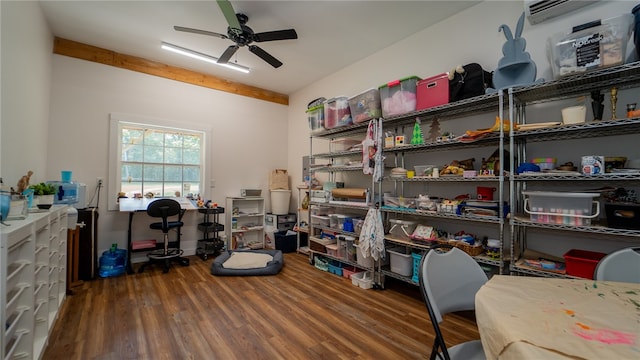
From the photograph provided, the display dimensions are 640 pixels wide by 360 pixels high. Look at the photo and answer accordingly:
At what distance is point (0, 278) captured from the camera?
1.14 meters

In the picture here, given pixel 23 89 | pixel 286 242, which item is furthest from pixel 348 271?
pixel 23 89

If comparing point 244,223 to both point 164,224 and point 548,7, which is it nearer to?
point 164,224

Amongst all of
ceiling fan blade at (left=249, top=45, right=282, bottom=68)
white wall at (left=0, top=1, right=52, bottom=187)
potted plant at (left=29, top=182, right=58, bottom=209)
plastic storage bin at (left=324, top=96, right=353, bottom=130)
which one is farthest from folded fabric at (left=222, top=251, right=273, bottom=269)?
ceiling fan blade at (left=249, top=45, right=282, bottom=68)

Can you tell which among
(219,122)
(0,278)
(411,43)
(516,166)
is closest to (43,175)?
(219,122)

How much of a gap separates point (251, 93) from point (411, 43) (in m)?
3.07

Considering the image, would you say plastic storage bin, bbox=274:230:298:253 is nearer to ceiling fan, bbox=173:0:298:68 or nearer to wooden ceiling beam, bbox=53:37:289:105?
wooden ceiling beam, bbox=53:37:289:105

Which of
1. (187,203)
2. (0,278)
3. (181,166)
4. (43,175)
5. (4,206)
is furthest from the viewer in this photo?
(181,166)

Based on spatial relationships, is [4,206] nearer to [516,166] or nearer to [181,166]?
[181,166]

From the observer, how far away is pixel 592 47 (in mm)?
1824

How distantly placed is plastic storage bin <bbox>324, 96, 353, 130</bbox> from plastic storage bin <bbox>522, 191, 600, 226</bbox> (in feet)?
7.11

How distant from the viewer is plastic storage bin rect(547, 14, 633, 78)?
5.73ft

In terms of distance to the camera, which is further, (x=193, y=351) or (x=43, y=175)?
(x=43, y=175)

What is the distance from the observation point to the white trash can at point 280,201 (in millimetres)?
5035

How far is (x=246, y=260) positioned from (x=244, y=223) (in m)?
1.34
